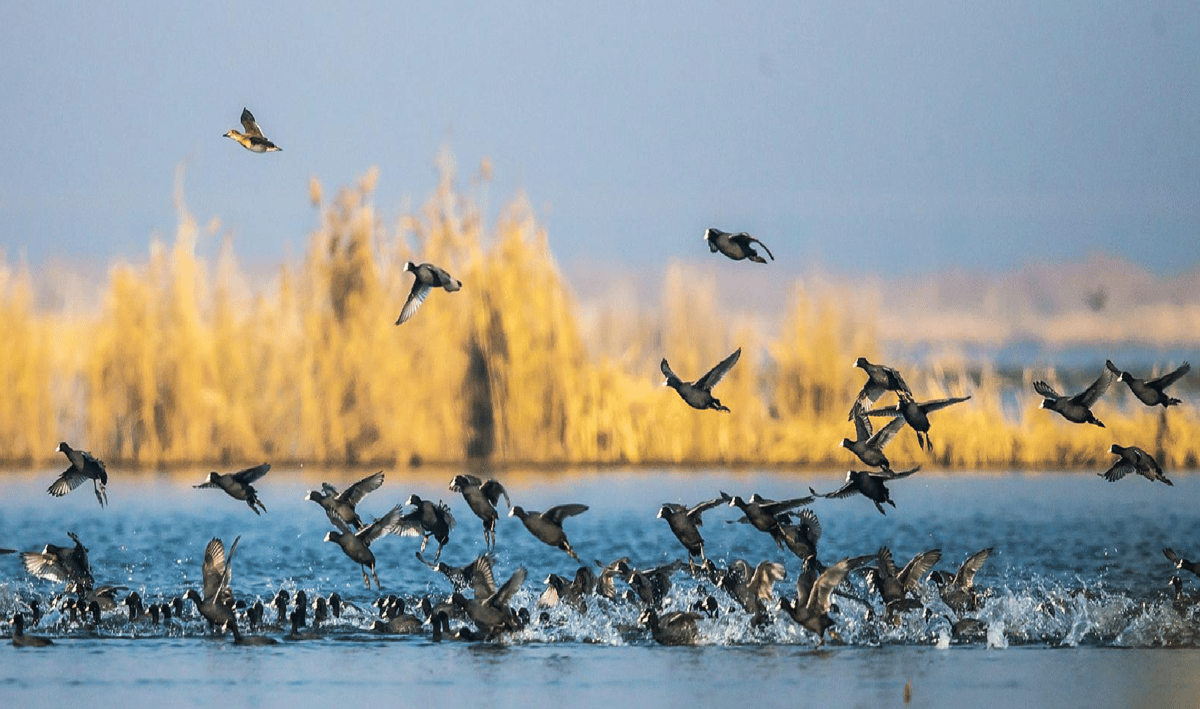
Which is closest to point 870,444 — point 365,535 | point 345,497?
point 365,535

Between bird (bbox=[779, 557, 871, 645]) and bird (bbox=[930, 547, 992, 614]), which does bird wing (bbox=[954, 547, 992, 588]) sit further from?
bird (bbox=[779, 557, 871, 645])

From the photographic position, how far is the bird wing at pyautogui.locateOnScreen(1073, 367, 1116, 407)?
1568 cm

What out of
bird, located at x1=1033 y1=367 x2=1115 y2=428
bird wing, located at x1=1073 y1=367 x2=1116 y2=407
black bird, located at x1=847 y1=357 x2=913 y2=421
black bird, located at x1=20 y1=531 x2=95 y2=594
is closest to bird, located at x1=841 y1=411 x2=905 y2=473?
black bird, located at x1=847 y1=357 x2=913 y2=421

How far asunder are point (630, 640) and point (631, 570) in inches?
25.1

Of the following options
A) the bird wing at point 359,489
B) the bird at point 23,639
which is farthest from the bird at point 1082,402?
the bird at point 23,639

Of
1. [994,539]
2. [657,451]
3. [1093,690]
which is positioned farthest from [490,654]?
[657,451]

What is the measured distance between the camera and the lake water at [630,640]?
46.0 feet

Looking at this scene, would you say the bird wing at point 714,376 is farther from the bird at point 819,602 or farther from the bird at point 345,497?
the bird at point 345,497

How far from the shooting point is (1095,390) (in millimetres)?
15836

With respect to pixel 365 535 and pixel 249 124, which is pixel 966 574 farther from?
pixel 249 124

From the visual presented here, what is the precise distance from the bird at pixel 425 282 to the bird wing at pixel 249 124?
1897mm

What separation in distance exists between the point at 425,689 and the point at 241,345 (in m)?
17.9

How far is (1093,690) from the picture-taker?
1409 cm

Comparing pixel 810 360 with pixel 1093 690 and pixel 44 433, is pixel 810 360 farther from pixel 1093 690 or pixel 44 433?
pixel 1093 690
